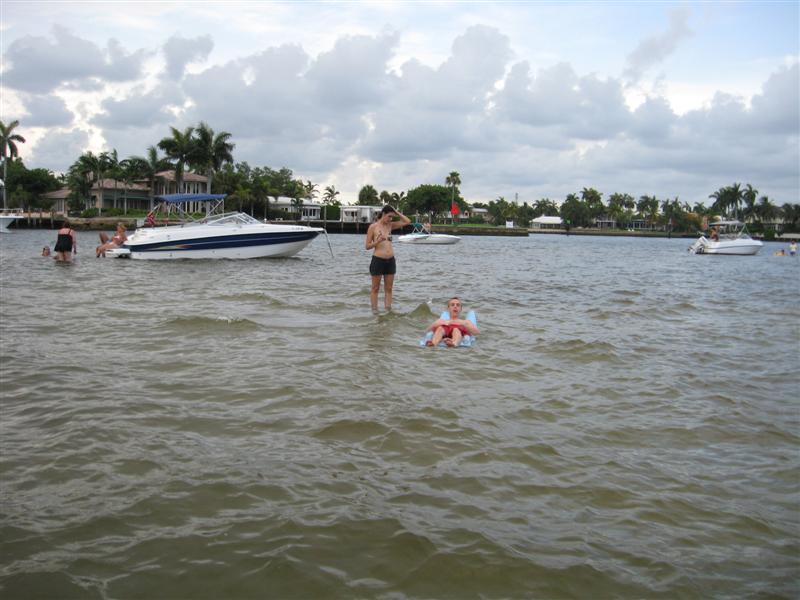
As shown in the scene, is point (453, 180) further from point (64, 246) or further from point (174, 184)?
point (64, 246)

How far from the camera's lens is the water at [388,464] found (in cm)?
309

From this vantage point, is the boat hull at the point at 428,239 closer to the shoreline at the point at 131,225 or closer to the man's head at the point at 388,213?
the shoreline at the point at 131,225

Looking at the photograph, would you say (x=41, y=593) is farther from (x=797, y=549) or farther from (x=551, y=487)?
(x=797, y=549)

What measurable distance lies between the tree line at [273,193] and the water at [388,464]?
16.4 feet

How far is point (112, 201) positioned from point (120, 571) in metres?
89.7

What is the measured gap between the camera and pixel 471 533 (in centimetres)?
346

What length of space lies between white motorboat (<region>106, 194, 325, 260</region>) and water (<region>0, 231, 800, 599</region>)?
548 inches

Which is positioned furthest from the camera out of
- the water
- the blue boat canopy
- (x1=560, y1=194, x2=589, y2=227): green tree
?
(x1=560, y1=194, x2=589, y2=227): green tree

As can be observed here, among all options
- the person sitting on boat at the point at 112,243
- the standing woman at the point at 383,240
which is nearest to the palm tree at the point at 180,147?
the person sitting on boat at the point at 112,243

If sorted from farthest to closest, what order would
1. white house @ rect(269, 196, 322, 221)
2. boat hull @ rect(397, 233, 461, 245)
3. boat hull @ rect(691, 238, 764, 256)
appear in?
white house @ rect(269, 196, 322, 221) < boat hull @ rect(397, 233, 461, 245) < boat hull @ rect(691, 238, 764, 256)

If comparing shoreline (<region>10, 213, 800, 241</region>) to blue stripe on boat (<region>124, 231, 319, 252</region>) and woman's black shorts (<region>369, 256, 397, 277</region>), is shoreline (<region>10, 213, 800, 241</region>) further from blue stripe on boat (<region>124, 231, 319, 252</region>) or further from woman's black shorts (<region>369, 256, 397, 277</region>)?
woman's black shorts (<region>369, 256, 397, 277</region>)

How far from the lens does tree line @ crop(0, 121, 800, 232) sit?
254 ft

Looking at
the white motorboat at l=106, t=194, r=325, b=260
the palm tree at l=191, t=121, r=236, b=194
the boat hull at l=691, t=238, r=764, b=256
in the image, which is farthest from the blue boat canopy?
the palm tree at l=191, t=121, r=236, b=194

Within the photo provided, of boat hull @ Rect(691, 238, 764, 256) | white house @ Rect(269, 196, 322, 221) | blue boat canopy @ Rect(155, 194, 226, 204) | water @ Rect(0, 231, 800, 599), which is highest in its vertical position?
white house @ Rect(269, 196, 322, 221)
